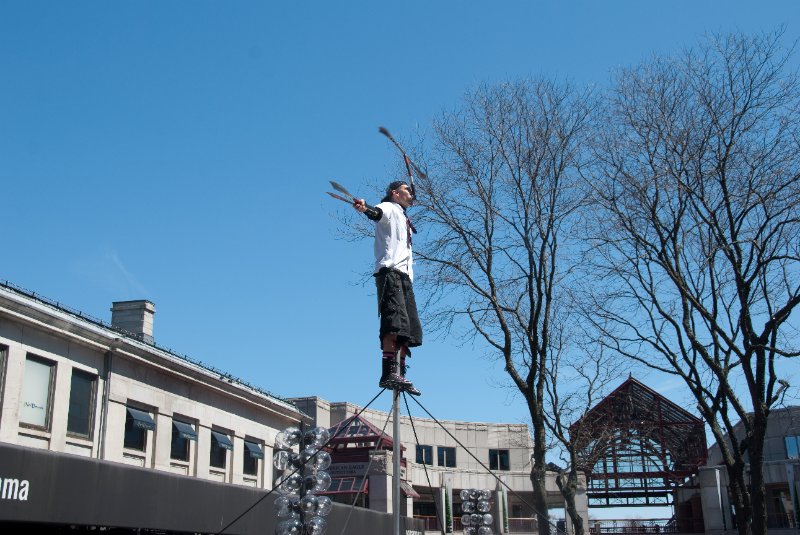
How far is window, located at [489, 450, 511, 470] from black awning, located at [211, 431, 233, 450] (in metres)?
32.1

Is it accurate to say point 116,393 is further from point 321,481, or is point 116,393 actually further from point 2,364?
point 321,481

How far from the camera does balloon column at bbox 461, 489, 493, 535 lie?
23406mm

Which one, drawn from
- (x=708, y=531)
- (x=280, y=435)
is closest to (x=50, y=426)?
(x=280, y=435)

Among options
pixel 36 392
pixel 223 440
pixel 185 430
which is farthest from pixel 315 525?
pixel 223 440

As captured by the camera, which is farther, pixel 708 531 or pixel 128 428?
pixel 708 531

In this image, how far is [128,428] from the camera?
22.1 m

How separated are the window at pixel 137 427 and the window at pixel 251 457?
21.8 feet

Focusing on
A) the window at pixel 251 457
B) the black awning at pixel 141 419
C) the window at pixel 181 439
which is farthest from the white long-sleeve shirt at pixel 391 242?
the window at pixel 251 457

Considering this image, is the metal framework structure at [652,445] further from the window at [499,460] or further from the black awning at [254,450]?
the black awning at [254,450]

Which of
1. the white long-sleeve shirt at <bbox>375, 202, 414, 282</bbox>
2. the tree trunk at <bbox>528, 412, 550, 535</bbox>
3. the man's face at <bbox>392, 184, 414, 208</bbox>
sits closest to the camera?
the white long-sleeve shirt at <bbox>375, 202, 414, 282</bbox>

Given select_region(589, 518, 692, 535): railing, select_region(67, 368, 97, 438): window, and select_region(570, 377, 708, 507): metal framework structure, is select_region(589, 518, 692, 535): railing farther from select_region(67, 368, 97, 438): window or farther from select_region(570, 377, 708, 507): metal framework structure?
select_region(67, 368, 97, 438): window

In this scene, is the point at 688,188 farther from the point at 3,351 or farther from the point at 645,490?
the point at 645,490

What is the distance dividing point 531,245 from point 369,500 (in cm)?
2114

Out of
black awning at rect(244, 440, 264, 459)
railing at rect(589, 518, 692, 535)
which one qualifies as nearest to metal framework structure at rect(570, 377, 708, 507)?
railing at rect(589, 518, 692, 535)
